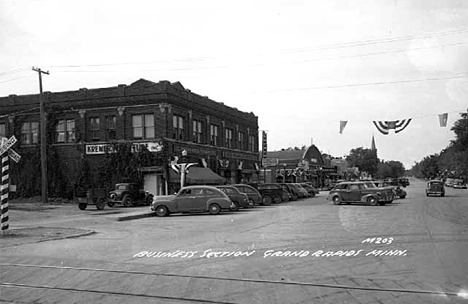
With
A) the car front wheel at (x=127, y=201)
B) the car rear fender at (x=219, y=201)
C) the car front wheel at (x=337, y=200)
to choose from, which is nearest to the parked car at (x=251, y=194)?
the car front wheel at (x=337, y=200)

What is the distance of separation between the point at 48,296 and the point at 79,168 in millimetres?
33820

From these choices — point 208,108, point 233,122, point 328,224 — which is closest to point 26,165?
point 208,108

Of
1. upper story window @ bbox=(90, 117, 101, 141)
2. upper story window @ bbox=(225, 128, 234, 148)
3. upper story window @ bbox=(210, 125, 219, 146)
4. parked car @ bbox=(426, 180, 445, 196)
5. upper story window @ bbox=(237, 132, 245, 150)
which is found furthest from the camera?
upper story window @ bbox=(237, 132, 245, 150)

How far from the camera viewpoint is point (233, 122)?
5184 cm

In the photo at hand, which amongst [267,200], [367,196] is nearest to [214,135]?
[267,200]

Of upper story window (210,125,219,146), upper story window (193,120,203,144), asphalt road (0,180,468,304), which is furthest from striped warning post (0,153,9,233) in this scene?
upper story window (210,125,219,146)

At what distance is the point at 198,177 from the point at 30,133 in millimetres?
16112

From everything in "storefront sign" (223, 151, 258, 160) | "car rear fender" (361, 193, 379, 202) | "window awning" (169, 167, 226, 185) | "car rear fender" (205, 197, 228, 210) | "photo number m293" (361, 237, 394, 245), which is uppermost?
"storefront sign" (223, 151, 258, 160)

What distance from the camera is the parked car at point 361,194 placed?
3103 centimetres

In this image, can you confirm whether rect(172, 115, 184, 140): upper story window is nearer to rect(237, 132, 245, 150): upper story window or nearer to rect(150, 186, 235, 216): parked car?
rect(237, 132, 245, 150): upper story window

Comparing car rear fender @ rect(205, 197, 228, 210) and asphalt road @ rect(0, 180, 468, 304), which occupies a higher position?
car rear fender @ rect(205, 197, 228, 210)

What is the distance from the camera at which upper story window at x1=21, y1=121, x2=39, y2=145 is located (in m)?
42.2

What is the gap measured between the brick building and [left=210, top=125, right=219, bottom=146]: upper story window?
1.13 m

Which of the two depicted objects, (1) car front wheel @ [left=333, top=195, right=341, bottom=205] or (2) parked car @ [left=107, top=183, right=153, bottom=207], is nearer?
(1) car front wheel @ [left=333, top=195, right=341, bottom=205]
